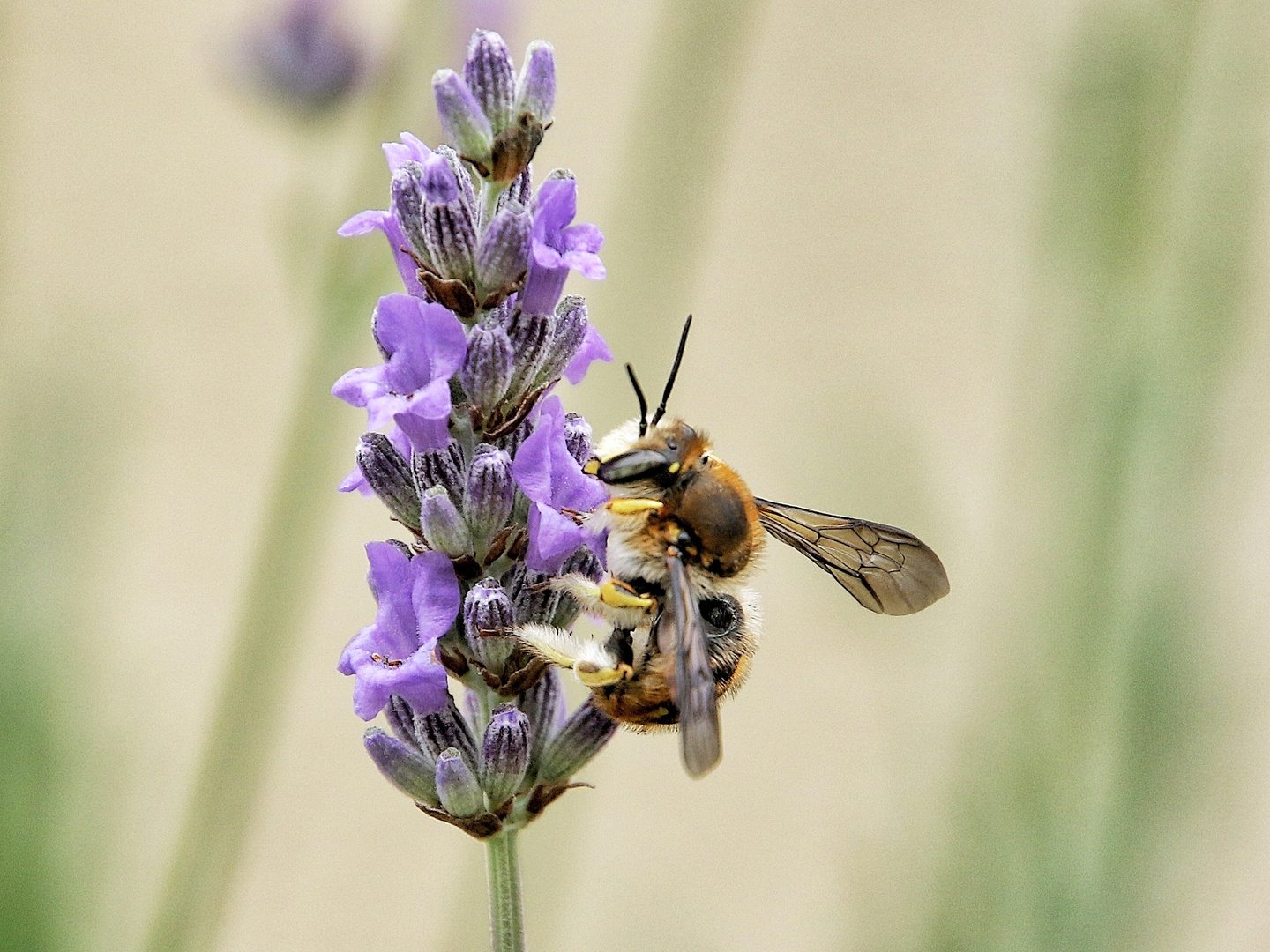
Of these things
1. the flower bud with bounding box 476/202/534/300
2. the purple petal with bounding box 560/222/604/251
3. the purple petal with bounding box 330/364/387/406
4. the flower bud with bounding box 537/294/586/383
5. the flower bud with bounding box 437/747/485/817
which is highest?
the purple petal with bounding box 560/222/604/251

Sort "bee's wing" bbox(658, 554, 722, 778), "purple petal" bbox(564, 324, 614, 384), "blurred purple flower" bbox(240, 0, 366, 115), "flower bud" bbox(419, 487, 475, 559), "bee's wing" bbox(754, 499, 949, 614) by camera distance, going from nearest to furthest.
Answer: "bee's wing" bbox(658, 554, 722, 778) → "flower bud" bbox(419, 487, 475, 559) → "purple petal" bbox(564, 324, 614, 384) → "bee's wing" bbox(754, 499, 949, 614) → "blurred purple flower" bbox(240, 0, 366, 115)

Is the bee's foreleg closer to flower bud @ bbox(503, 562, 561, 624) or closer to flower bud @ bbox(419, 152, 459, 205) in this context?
flower bud @ bbox(503, 562, 561, 624)

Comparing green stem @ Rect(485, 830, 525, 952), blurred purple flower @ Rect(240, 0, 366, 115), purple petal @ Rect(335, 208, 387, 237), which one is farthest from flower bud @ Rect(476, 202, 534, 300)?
blurred purple flower @ Rect(240, 0, 366, 115)

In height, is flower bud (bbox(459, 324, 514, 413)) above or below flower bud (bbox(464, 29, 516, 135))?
below

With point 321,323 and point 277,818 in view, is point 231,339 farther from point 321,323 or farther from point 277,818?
point 321,323

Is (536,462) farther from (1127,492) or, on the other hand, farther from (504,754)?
(1127,492)

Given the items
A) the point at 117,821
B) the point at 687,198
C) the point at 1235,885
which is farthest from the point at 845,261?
the point at 117,821

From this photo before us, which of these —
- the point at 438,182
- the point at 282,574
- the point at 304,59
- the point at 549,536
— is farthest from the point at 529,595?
the point at 304,59

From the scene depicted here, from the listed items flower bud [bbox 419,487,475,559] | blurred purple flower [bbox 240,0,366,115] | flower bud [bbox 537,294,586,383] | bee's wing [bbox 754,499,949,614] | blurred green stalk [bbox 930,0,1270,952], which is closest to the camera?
flower bud [bbox 419,487,475,559]
